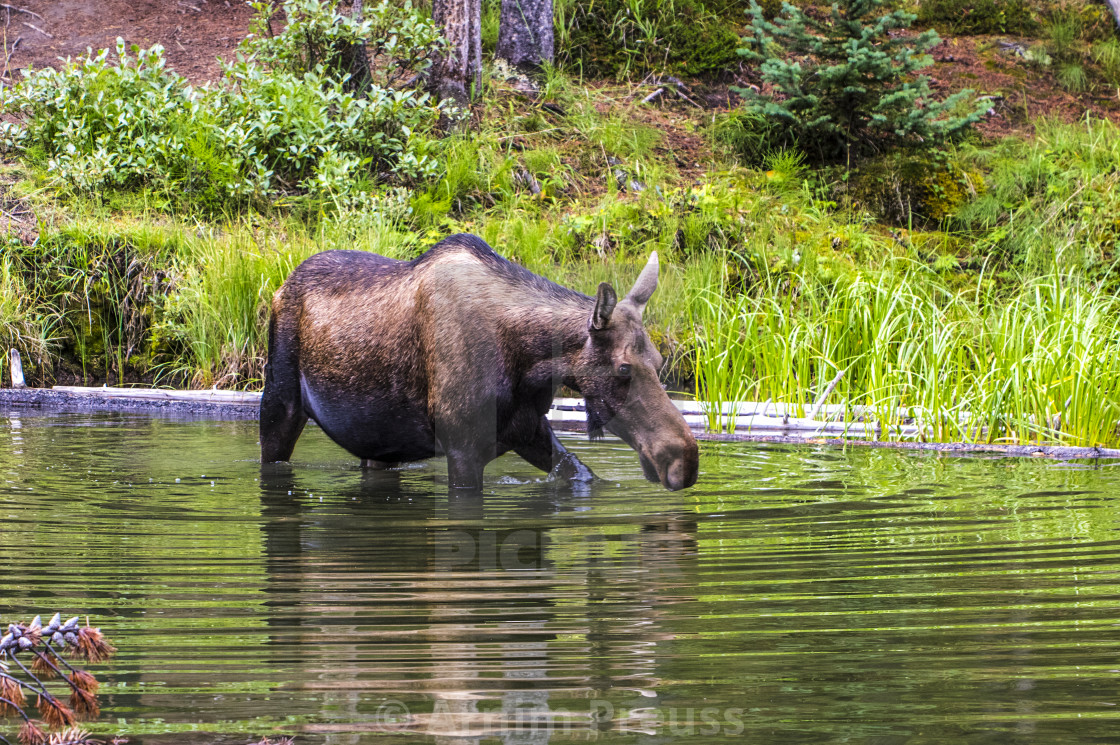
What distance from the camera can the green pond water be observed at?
1.90 metres

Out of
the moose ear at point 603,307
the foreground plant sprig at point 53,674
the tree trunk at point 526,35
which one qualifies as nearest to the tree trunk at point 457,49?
the tree trunk at point 526,35

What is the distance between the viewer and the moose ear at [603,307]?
4.38m

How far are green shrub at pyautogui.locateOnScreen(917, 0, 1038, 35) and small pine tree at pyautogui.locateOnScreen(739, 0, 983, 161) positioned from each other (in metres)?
5.34

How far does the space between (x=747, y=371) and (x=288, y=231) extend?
4944 mm

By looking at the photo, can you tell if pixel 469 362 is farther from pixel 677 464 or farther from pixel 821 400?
pixel 821 400

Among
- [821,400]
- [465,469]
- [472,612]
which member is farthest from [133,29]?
[472,612]

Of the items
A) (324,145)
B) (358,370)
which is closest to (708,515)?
(358,370)

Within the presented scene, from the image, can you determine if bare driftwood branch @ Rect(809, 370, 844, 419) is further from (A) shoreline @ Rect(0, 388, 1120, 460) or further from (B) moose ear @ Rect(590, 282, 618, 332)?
(B) moose ear @ Rect(590, 282, 618, 332)

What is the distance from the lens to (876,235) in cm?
1168

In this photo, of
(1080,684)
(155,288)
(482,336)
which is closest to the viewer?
(1080,684)

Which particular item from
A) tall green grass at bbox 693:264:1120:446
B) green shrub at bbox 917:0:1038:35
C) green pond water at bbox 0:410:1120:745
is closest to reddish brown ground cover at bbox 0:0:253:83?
tall green grass at bbox 693:264:1120:446

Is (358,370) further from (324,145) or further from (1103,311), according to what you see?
(324,145)

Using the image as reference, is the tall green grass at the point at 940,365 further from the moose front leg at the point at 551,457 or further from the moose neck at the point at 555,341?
the moose neck at the point at 555,341

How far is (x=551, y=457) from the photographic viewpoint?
5254 mm
